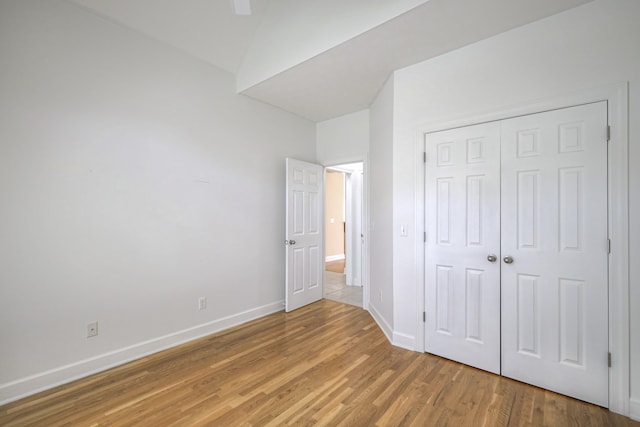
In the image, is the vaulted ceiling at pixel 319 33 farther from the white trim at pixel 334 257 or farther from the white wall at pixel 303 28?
the white trim at pixel 334 257

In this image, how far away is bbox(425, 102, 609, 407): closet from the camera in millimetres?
1953

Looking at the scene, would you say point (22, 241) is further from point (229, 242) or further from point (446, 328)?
point (446, 328)

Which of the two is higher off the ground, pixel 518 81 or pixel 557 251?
pixel 518 81

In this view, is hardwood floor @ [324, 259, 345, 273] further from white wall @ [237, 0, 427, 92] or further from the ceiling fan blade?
the ceiling fan blade

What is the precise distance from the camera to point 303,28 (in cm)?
275

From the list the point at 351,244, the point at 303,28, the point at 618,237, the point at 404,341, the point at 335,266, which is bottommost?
the point at 335,266

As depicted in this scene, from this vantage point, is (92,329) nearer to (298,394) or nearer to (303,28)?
(298,394)

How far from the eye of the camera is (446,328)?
2.58m

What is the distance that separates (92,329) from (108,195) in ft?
3.78

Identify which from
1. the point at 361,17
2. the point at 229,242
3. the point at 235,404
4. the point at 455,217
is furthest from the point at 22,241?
the point at 455,217

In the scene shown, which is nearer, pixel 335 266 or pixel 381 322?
pixel 381 322

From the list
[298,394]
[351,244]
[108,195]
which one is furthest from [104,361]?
[351,244]

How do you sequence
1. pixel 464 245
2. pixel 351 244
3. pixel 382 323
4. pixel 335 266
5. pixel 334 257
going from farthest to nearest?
pixel 334 257
pixel 335 266
pixel 351 244
pixel 382 323
pixel 464 245

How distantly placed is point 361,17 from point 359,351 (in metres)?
2.98
